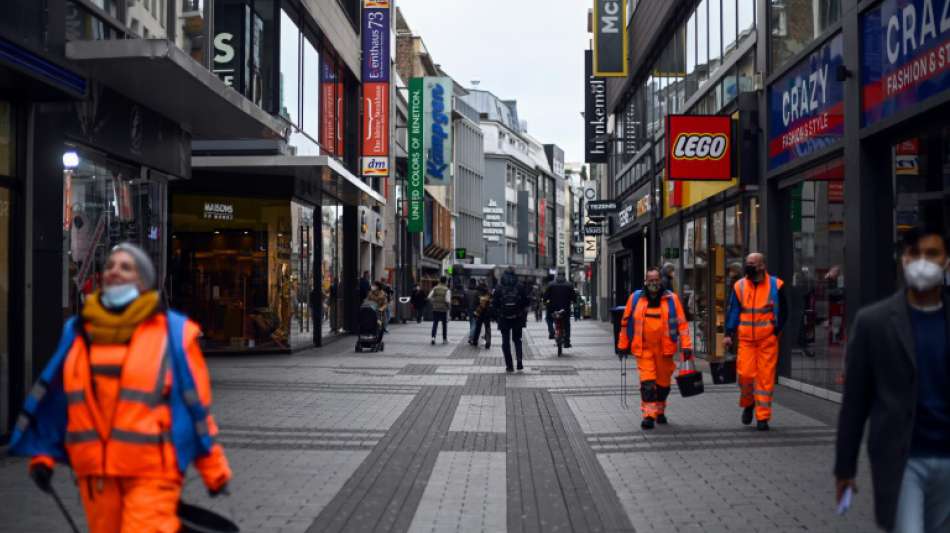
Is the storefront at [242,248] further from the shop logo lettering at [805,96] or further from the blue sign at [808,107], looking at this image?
the shop logo lettering at [805,96]

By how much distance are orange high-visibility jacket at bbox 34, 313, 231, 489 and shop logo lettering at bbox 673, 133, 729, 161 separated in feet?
46.3

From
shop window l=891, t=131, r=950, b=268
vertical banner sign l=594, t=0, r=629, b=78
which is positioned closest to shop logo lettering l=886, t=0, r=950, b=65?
shop window l=891, t=131, r=950, b=268

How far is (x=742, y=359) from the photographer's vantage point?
1130 centimetres

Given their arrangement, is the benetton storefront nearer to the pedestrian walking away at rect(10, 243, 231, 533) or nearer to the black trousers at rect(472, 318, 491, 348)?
the pedestrian walking away at rect(10, 243, 231, 533)

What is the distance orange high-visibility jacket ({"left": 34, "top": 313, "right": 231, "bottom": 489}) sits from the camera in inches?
171

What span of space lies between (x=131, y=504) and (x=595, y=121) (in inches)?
1567

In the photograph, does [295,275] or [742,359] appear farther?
[295,275]

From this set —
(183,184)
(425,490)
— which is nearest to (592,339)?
(183,184)

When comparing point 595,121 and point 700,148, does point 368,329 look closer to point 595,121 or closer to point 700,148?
point 700,148

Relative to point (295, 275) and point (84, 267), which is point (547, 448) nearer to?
point (84, 267)

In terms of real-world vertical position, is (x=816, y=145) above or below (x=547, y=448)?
above

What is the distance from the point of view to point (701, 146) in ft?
58.6

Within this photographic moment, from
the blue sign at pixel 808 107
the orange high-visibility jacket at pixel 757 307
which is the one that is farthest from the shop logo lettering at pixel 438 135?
the orange high-visibility jacket at pixel 757 307

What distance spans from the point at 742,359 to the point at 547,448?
2.31 metres
